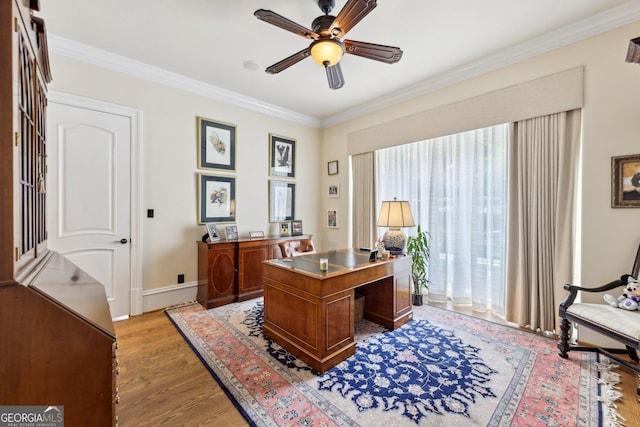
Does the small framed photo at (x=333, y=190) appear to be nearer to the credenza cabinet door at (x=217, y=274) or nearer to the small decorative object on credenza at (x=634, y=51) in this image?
the credenza cabinet door at (x=217, y=274)

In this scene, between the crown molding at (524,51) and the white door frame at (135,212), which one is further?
the white door frame at (135,212)

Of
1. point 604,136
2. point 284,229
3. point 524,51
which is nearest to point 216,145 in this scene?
point 284,229

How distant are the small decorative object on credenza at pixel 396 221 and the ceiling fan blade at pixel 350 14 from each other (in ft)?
5.86

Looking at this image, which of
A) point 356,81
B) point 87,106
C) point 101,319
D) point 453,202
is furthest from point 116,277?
point 453,202

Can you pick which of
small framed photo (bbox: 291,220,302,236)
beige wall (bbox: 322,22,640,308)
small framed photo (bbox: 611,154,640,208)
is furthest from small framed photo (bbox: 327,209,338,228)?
small framed photo (bbox: 611,154,640,208)

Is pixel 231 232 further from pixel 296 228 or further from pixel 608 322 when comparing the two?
pixel 608 322

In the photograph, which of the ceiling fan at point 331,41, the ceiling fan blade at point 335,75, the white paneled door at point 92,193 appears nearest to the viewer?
the ceiling fan at point 331,41

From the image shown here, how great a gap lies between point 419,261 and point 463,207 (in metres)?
0.91

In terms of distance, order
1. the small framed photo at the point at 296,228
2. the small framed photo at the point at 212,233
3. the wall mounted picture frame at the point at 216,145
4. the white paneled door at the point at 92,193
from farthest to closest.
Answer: the small framed photo at the point at 296,228 < the wall mounted picture frame at the point at 216,145 < the small framed photo at the point at 212,233 < the white paneled door at the point at 92,193

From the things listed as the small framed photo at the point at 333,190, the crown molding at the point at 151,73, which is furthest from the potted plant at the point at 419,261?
the crown molding at the point at 151,73

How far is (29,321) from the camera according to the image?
88 centimetres

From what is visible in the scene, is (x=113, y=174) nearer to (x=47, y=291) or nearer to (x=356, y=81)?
(x=47, y=291)

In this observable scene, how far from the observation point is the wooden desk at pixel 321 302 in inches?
82.4

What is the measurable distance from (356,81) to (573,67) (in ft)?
7.33
